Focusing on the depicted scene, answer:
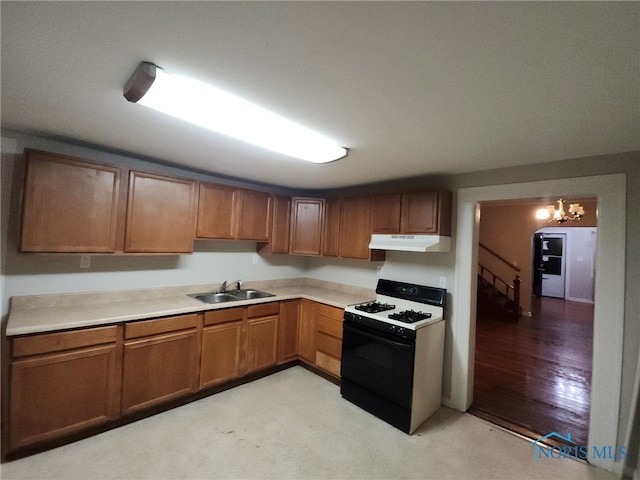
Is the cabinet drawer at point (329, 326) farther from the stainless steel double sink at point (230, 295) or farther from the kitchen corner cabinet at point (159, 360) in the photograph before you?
the kitchen corner cabinet at point (159, 360)

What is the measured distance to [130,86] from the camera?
1.30 meters

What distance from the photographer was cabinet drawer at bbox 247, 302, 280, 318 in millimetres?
2994

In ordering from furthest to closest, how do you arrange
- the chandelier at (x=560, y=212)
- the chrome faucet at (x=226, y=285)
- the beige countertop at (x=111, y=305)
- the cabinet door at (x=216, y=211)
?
the chandelier at (x=560, y=212)
the chrome faucet at (x=226, y=285)
the cabinet door at (x=216, y=211)
the beige countertop at (x=111, y=305)

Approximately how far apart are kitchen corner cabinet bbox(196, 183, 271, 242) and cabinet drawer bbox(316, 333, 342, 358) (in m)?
1.39

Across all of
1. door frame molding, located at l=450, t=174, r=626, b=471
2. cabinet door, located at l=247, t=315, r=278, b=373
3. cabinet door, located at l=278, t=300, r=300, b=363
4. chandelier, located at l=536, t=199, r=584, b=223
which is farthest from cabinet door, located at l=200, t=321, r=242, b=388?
chandelier, located at l=536, t=199, r=584, b=223

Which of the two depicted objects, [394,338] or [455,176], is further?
[455,176]

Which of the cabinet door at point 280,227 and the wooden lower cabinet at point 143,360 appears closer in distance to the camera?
the wooden lower cabinet at point 143,360

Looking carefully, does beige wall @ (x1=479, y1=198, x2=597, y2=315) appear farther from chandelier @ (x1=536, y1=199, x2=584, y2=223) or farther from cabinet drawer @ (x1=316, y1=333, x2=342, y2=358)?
cabinet drawer @ (x1=316, y1=333, x2=342, y2=358)

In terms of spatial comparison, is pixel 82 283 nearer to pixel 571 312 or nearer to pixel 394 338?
pixel 394 338

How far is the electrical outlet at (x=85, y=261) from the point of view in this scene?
2.44 meters

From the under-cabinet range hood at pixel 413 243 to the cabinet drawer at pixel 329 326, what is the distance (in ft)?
3.10

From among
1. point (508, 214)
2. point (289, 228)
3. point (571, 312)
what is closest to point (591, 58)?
point (289, 228)

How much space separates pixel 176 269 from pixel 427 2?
308 cm

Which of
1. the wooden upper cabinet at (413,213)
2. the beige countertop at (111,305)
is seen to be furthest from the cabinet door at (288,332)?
the wooden upper cabinet at (413,213)
